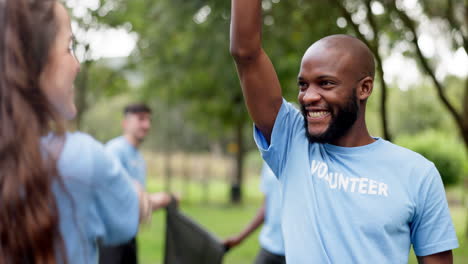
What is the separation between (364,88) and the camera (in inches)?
95.5

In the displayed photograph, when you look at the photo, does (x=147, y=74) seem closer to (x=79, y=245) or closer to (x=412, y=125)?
(x=79, y=245)

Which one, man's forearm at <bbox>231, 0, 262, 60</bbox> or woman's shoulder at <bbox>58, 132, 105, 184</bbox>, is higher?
man's forearm at <bbox>231, 0, 262, 60</bbox>

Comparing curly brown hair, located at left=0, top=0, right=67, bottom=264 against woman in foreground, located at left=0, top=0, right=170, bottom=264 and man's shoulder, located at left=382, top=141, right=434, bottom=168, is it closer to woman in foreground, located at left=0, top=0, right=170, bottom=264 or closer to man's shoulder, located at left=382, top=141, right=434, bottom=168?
woman in foreground, located at left=0, top=0, right=170, bottom=264

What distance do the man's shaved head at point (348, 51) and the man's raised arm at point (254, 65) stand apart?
238 millimetres

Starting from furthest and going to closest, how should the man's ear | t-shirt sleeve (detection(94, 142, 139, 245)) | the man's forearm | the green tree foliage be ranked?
the green tree foliage → the man's ear → the man's forearm → t-shirt sleeve (detection(94, 142, 139, 245))

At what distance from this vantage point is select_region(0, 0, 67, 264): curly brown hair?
4.81 ft

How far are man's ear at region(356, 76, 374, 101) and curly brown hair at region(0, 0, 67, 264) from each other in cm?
137

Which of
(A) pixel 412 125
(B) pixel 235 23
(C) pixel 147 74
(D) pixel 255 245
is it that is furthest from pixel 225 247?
(A) pixel 412 125

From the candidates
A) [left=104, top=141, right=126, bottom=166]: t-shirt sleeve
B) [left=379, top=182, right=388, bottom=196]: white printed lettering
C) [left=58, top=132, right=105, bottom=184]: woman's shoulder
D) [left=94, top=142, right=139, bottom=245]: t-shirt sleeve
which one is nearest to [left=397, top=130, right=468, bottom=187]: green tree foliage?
[left=104, top=141, right=126, bottom=166]: t-shirt sleeve

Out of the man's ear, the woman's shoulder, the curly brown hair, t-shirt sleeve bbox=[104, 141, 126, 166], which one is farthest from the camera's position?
t-shirt sleeve bbox=[104, 141, 126, 166]

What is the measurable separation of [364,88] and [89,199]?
1309 millimetres

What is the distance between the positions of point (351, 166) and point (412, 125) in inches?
1649

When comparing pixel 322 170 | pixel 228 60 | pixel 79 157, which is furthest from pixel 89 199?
pixel 228 60

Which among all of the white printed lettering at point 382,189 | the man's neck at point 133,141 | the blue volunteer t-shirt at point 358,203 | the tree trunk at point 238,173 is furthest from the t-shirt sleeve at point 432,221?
the tree trunk at point 238,173
